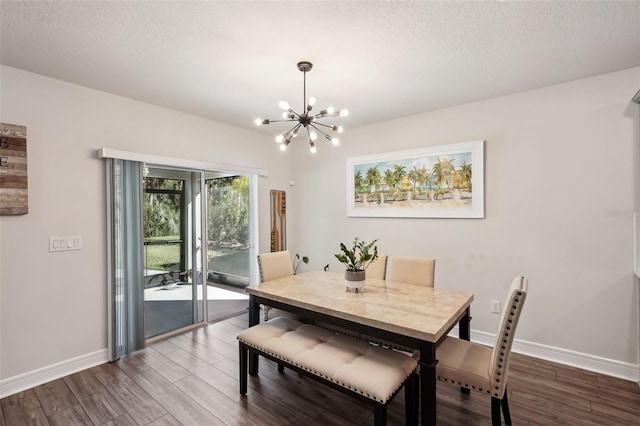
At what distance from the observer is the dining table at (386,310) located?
1700 millimetres

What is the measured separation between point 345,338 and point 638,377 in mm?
2504

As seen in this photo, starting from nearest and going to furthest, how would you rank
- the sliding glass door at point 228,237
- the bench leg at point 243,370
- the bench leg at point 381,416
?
the bench leg at point 381,416 → the bench leg at point 243,370 → the sliding glass door at point 228,237

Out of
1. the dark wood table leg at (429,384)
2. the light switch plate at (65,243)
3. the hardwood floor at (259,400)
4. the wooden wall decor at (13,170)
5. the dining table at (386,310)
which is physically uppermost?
the wooden wall decor at (13,170)

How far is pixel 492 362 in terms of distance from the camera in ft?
5.76

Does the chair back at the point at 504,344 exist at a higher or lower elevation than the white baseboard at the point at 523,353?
higher

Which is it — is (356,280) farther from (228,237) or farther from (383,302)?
(228,237)

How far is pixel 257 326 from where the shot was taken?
2508 mm

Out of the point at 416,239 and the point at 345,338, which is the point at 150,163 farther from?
the point at 416,239

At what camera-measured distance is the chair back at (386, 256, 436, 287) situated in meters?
2.76

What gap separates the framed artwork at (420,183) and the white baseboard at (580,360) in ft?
4.48

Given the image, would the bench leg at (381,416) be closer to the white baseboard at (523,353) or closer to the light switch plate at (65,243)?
the white baseboard at (523,353)

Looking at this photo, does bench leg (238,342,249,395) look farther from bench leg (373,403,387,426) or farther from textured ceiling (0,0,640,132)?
textured ceiling (0,0,640,132)

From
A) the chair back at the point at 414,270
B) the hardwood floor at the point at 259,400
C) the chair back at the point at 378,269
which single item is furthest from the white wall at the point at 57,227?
the chair back at the point at 414,270

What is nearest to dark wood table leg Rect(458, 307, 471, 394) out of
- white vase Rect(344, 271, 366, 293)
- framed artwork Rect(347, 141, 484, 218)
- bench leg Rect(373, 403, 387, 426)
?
white vase Rect(344, 271, 366, 293)
